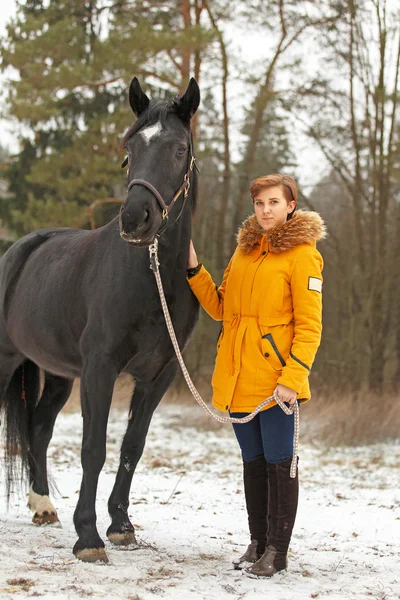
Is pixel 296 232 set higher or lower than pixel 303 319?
higher

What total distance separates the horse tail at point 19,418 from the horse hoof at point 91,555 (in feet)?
4.39

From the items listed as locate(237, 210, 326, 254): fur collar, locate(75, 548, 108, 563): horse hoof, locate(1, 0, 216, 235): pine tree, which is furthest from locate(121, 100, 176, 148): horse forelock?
locate(1, 0, 216, 235): pine tree

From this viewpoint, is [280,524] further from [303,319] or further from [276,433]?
[303,319]

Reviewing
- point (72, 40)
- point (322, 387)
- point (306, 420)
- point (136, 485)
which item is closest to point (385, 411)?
point (306, 420)

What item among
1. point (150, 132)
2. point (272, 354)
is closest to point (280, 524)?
point (272, 354)

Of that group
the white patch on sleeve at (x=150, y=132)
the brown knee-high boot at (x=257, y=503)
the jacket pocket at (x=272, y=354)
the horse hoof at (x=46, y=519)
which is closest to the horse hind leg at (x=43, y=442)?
the horse hoof at (x=46, y=519)

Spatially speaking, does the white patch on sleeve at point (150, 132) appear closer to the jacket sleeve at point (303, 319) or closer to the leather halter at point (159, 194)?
the leather halter at point (159, 194)

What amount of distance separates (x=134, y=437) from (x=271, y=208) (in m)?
1.54

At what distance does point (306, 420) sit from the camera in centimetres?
1036

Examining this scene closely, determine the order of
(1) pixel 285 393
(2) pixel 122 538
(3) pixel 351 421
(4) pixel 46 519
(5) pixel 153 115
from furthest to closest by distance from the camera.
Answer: (3) pixel 351 421
(4) pixel 46 519
(2) pixel 122 538
(5) pixel 153 115
(1) pixel 285 393

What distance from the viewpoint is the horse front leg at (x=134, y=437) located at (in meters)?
3.70

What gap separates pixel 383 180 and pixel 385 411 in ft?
15.2

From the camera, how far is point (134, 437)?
378 cm

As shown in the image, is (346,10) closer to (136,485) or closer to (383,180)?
(383,180)
